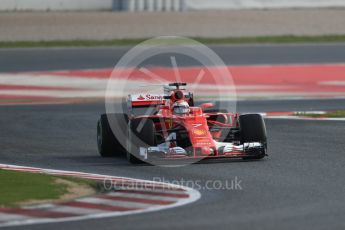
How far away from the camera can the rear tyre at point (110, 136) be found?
47.7 ft

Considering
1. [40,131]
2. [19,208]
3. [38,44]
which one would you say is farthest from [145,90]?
[38,44]

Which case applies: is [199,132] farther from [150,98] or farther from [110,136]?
[110,136]

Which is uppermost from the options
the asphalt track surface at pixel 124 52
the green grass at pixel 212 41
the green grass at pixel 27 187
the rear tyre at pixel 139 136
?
the green grass at pixel 212 41

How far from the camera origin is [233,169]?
511 inches

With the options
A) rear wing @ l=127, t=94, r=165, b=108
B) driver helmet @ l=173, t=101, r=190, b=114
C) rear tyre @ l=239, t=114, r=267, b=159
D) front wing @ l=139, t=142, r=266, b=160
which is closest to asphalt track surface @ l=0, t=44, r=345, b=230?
front wing @ l=139, t=142, r=266, b=160

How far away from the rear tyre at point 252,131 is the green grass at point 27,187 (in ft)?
8.54

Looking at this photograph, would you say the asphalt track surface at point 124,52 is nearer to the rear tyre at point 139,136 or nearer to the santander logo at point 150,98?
the santander logo at point 150,98

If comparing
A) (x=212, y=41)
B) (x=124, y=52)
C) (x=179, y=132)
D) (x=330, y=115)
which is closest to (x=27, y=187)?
(x=179, y=132)

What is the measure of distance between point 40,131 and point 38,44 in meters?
16.0

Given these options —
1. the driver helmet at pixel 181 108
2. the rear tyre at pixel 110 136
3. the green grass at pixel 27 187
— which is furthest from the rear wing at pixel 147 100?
the green grass at pixel 27 187

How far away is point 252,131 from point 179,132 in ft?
2.94

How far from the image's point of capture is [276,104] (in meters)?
22.1

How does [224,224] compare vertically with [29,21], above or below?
below

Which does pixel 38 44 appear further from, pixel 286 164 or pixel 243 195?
pixel 243 195
